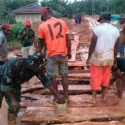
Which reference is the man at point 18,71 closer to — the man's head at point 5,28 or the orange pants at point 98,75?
the orange pants at point 98,75

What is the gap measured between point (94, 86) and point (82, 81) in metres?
1.82

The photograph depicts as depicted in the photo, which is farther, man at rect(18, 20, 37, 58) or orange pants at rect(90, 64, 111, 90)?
man at rect(18, 20, 37, 58)

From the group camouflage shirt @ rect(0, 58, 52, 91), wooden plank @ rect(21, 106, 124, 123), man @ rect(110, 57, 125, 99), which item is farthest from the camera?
man @ rect(110, 57, 125, 99)

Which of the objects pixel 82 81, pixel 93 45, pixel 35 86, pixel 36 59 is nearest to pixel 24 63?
pixel 36 59

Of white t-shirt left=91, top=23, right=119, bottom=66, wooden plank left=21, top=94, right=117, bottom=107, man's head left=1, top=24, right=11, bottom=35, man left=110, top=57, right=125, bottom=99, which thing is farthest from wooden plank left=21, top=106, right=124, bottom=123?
man's head left=1, top=24, right=11, bottom=35

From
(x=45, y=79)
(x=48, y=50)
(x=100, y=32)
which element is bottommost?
(x=45, y=79)

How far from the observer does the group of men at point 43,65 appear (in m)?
3.48

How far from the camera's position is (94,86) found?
445cm

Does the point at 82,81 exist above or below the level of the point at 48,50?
below

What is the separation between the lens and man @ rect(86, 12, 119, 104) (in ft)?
13.8

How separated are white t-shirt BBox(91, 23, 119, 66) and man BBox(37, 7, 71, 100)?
0.56 m

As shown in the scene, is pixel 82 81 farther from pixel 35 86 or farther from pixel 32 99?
pixel 32 99

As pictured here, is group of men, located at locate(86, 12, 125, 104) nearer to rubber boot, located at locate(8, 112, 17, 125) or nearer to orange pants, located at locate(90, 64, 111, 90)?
orange pants, located at locate(90, 64, 111, 90)

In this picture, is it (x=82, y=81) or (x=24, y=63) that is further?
(x=82, y=81)
